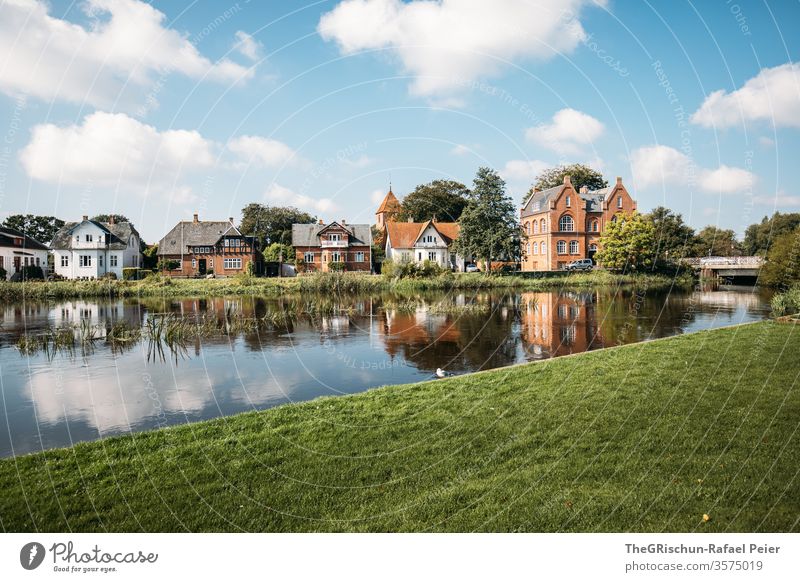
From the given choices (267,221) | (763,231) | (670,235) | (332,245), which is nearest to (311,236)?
(332,245)

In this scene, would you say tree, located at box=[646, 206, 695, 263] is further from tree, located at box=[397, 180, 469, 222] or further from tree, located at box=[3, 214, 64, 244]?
tree, located at box=[3, 214, 64, 244]

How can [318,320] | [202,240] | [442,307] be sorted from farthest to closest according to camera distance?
[202,240], [442,307], [318,320]

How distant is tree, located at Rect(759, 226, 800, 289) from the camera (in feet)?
52.6

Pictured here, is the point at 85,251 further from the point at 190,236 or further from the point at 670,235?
the point at 670,235

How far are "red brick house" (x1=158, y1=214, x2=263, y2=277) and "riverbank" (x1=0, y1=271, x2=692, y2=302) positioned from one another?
14.4 m

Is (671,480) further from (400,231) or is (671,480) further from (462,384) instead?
(400,231)

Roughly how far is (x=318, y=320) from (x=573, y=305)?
15.3 m

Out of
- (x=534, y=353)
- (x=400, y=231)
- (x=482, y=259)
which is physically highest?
(x=400, y=231)

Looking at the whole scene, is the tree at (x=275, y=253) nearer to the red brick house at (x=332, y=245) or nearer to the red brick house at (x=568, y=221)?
the red brick house at (x=332, y=245)

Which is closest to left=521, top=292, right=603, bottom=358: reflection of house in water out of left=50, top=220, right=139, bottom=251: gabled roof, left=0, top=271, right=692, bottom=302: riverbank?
left=0, top=271, right=692, bottom=302: riverbank

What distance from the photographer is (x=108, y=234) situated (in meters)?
58.1

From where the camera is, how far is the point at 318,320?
24.5m

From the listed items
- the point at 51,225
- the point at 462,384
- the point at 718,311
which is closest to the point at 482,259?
the point at 718,311

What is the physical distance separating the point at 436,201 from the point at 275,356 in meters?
58.2
